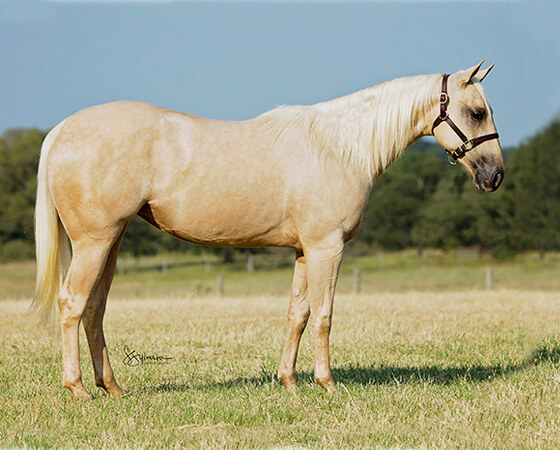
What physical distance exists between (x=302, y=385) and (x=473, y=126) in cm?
276

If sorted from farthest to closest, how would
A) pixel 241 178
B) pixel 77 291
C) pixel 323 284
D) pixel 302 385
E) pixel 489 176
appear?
pixel 302 385 → pixel 489 176 → pixel 323 284 → pixel 241 178 → pixel 77 291

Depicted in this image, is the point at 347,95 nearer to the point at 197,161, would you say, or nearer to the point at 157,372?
the point at 197,161

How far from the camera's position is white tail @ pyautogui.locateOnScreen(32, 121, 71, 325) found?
5.37m

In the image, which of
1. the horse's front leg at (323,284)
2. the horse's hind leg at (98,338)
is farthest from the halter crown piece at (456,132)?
the horse's hind leg at (98,338)

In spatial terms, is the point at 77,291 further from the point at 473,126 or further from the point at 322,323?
the point at 473,126

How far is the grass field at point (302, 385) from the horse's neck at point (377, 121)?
2.03 metres

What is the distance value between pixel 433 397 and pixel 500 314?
21.7 ft

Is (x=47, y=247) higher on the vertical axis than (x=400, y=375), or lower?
higher

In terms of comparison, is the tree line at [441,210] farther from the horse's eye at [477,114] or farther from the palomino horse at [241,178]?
the horse's eye at [477,114]

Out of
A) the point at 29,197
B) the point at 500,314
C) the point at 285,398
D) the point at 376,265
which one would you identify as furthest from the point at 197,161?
the point at 376,265

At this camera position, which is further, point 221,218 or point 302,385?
point 302,385

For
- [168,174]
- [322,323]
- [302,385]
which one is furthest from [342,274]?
[168,174]

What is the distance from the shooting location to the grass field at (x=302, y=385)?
4.34 metres

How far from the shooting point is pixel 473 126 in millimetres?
5547
